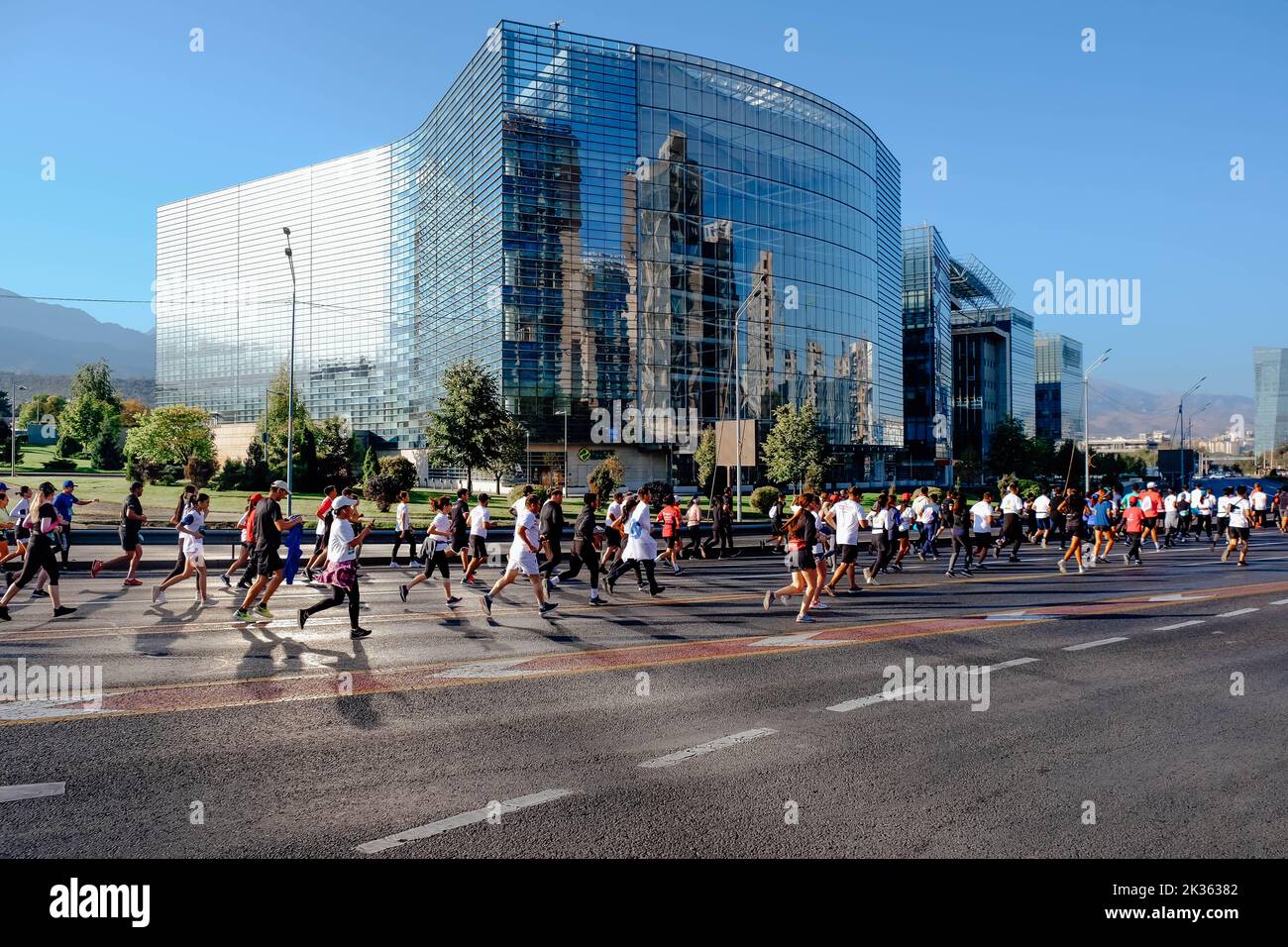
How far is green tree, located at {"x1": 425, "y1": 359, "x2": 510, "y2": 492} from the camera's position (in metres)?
47.1

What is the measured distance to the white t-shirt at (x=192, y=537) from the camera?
14.5 metres

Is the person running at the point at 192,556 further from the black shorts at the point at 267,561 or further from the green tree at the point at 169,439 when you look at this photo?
the green tree at the point at 169,439

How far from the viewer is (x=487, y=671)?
29.3 ft

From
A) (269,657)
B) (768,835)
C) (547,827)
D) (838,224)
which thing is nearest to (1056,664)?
(768,835)

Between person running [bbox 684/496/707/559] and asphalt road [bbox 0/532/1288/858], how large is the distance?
11921 millimetres

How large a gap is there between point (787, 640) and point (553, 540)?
5.73 m

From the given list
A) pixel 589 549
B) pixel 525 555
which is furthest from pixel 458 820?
pixel 589 549

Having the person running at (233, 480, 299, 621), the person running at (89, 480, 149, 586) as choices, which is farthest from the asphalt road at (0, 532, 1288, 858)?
the person running at (89, 480, 149, 586)

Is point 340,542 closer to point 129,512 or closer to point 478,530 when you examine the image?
point 478,530

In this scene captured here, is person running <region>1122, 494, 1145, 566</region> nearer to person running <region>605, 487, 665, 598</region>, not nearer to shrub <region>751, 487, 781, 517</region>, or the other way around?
person running <region>605, 487, 665, 598</region>

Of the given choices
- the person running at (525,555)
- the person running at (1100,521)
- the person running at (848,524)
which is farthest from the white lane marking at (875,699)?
the person running at (1100,521)

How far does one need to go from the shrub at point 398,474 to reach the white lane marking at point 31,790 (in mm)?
31769

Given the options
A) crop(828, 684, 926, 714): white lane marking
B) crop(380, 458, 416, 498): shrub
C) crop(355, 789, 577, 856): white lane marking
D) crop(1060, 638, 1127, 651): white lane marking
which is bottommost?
crop(1060, 638, 1127, 651): white lane marking
